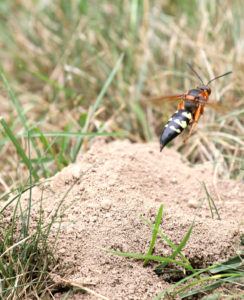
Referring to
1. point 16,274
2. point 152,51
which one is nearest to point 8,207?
point 16,274

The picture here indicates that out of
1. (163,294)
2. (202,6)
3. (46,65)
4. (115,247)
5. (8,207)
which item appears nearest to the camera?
(163,294)

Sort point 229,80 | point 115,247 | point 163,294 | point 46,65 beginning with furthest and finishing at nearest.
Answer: point 46,65, point 229,80, point 115,247, point 163,294

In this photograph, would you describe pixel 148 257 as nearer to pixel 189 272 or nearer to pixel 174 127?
pixel 189 272

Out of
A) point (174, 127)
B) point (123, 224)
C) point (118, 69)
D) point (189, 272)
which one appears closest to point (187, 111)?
point (174, 127)

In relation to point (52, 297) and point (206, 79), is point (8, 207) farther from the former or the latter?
point (206, 79)

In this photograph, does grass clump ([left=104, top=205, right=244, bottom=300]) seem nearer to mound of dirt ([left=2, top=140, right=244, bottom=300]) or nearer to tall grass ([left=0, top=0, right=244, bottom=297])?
mound of dirt ([left=2, top=140, right=244, bottom=300])

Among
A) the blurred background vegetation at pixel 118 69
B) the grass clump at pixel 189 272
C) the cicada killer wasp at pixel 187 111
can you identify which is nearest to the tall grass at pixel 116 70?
the blurred background vegetation at pixel 118 69

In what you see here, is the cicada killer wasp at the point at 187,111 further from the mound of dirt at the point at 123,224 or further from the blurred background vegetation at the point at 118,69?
the blurred background vegetation at the point at 118,69

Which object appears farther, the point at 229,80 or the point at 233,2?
the point at 233,2
